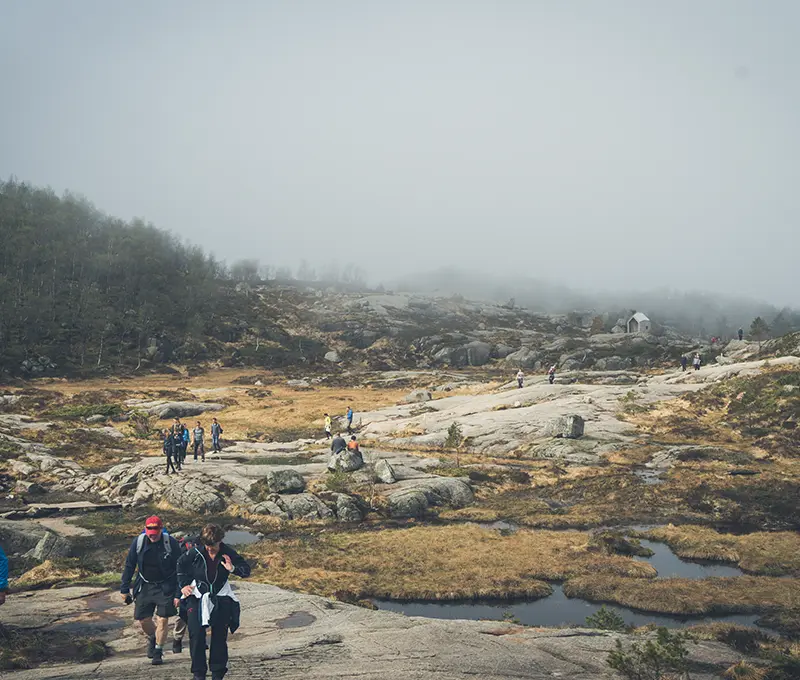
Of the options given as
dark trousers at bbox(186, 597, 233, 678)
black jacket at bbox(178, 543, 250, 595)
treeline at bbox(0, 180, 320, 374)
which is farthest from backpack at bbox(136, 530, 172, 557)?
treeline at bbox(0, 180, 320, 374)

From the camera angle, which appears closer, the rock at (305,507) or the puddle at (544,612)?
the puddle at (544,612)

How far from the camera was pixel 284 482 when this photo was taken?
119 ft

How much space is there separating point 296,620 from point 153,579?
5865 millimetres

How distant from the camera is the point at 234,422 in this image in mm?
69875

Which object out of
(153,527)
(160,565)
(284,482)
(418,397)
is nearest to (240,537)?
(284,482)

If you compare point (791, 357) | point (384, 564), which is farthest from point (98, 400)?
point (791, 357)

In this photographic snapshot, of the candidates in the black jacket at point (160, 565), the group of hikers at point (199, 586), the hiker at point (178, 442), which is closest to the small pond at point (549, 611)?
the black jacket at point (160, 565)

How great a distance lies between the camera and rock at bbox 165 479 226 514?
3444cm

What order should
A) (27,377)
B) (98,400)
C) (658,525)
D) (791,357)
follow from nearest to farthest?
(658,525), (791,357), (98,400), (27,377)

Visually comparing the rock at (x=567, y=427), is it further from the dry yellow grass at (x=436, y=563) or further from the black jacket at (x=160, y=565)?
the black jacket at (x=160, y=565)

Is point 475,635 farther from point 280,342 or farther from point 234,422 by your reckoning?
point 280,342

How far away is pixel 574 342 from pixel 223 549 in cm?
14008

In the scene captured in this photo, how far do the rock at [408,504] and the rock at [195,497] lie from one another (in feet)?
35.1

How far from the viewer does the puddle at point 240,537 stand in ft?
98.1
